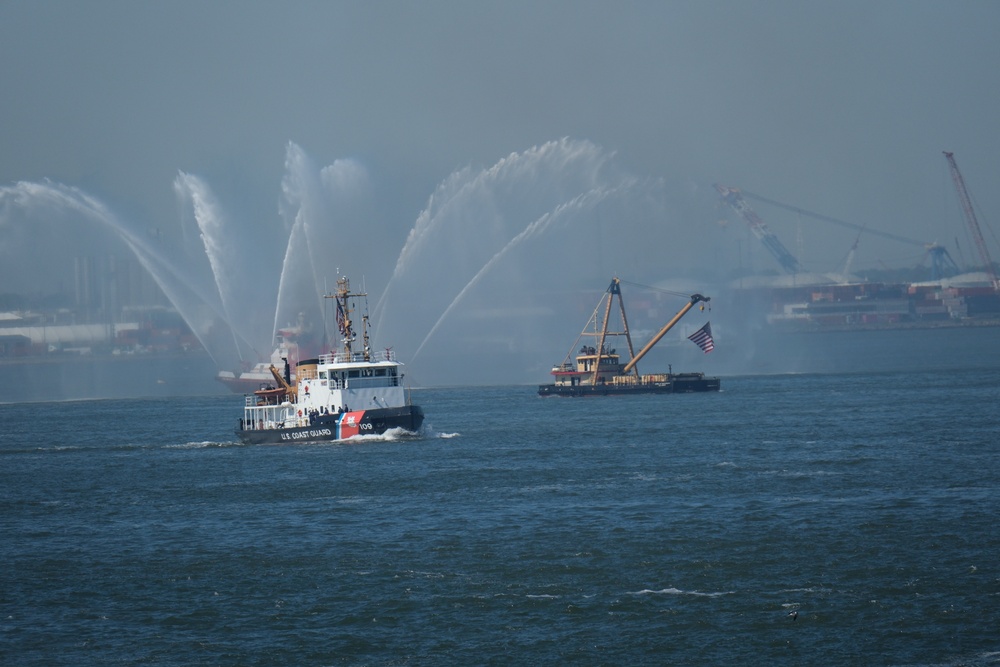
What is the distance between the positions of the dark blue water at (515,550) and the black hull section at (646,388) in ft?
123

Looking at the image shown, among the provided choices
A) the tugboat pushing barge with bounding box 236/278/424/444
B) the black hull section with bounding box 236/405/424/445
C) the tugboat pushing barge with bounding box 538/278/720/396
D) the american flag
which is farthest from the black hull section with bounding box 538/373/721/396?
the black hull section with bounding box 236/405/424/445

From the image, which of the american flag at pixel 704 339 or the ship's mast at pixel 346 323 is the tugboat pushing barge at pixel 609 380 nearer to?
the american flag at pixel 704 339

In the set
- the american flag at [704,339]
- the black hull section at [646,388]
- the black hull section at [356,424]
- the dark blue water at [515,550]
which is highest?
the american flag at [704,339]

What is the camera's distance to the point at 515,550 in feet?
116

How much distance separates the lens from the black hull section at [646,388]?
105625 millimetres

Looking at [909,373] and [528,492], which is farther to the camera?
[909,373]

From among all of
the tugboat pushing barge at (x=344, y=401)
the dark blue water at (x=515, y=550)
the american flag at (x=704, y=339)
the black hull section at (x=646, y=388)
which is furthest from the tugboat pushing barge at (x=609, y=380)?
the tugboat pushing barge at (x=344, y=401)

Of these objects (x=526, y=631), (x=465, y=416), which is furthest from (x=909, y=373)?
(x=526, y=631)

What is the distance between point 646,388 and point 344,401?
157ft

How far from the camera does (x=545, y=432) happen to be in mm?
71125

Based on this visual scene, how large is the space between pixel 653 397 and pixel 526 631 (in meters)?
78.4

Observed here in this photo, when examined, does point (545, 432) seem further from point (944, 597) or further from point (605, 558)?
point (944, 597)

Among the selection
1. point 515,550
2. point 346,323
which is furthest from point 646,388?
point 515,550

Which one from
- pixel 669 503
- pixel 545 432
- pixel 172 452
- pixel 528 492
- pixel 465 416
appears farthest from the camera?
pixel 465 416
